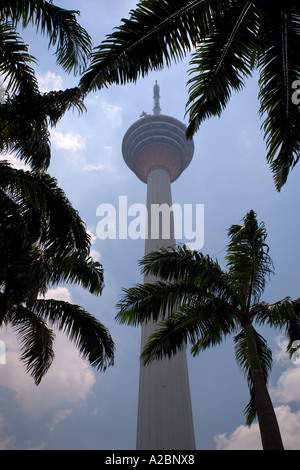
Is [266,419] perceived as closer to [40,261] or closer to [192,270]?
[192,270]

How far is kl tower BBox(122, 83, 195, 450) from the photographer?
3020cm

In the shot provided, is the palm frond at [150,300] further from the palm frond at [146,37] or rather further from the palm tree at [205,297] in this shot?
the palm frond at [146,37]

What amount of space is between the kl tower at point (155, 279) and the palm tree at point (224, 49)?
40.8ft

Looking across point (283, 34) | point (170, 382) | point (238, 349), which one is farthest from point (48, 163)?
point (170, 382)

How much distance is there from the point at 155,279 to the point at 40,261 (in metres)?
31.2

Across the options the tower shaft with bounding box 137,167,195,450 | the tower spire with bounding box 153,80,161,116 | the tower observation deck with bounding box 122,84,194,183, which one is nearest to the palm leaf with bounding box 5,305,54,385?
the tower shaft with bounding box 137,167,195,450

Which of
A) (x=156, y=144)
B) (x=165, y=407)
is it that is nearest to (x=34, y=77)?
(x=165, y=407)

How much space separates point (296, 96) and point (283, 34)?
100cm

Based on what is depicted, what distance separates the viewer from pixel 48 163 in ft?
37.0

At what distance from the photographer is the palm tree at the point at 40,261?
8.99 metres

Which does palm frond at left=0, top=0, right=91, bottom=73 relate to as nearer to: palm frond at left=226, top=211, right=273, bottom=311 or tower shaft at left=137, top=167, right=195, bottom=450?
palm frond at left=226, top=211, right=273, bottom=311

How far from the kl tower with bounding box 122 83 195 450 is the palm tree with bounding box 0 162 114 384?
682cm

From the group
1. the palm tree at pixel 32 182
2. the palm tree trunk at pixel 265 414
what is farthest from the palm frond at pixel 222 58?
the palm tree trunk at pixel 265 414
